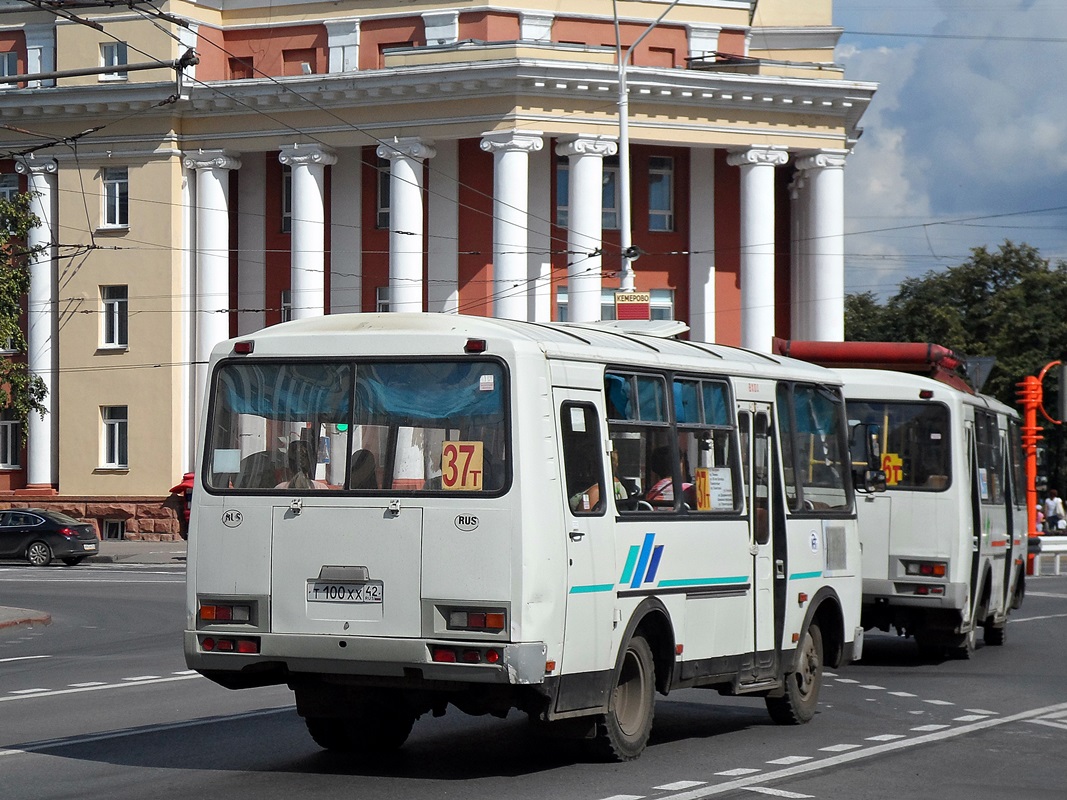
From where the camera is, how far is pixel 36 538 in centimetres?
4178

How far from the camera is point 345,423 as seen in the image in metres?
10.0

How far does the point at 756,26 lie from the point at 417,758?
156ft

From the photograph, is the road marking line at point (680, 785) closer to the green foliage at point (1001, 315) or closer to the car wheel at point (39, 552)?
the car wheel at point (39, 552)

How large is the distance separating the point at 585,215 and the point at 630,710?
40.2 meters

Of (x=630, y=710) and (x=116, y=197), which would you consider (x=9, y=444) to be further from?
(x=630, y=710)

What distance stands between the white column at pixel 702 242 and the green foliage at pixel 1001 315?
2079cm

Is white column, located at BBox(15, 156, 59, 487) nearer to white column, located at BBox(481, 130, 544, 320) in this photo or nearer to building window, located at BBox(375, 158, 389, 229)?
building window, located at BBox(375, 158, 389, 229)

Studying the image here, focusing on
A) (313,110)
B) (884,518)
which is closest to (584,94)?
(313,110)

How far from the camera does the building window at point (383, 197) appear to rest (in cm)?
5281

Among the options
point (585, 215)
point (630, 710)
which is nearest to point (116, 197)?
point (585, 215)

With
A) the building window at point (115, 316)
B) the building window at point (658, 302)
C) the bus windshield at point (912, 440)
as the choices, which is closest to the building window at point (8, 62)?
the building window at point (115, 316)

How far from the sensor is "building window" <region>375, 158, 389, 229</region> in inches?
2079

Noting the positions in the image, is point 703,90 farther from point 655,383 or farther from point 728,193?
point 655,383

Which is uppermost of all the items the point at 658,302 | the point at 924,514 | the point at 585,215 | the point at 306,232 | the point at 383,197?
the point at 383,197
